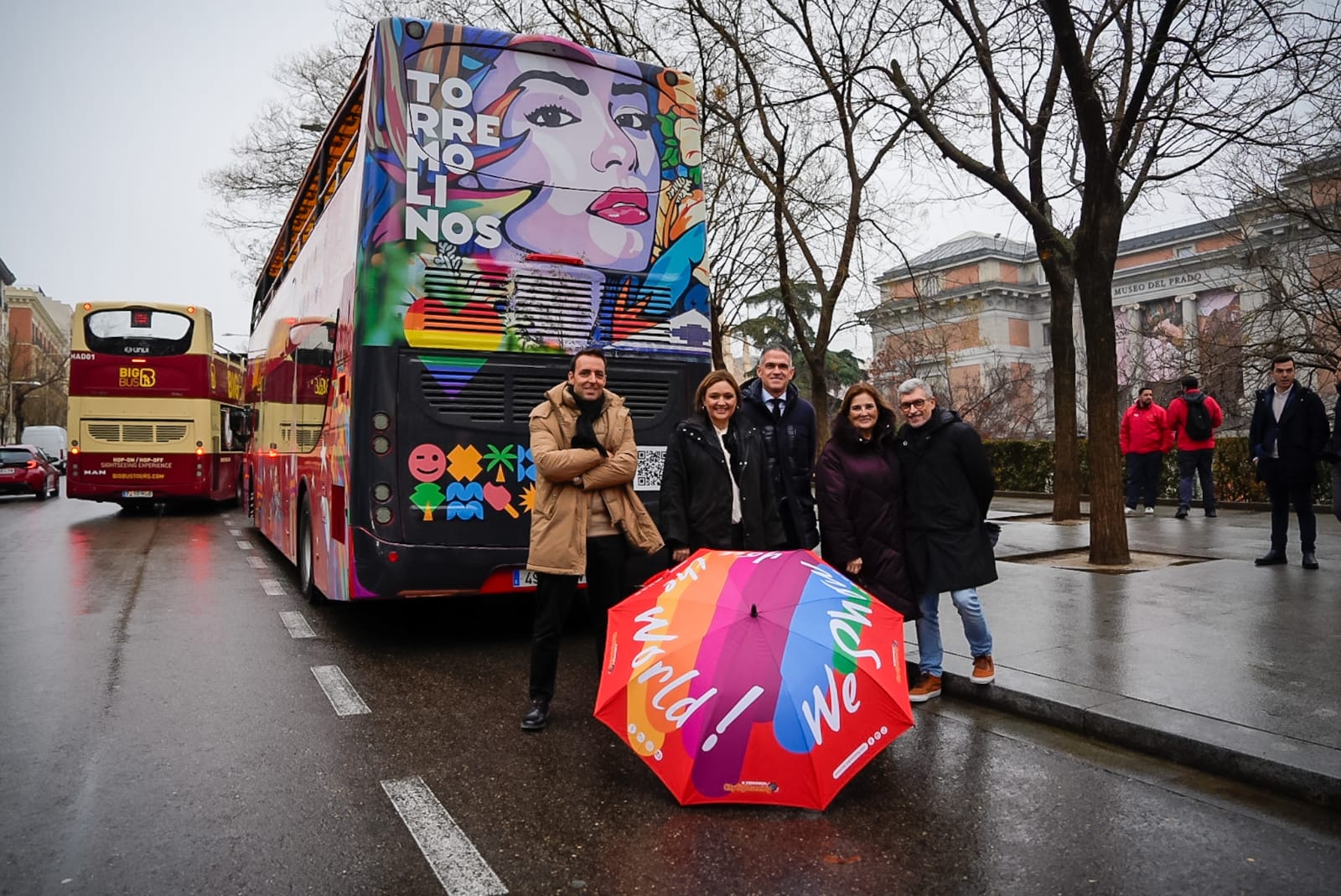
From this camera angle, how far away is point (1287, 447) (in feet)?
29.8

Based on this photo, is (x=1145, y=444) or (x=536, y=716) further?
(x=1145, y=444)

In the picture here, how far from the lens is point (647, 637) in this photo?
3934 millimetres

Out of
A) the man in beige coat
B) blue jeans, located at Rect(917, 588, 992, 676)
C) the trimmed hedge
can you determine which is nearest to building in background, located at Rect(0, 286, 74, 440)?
the trimmed hedge

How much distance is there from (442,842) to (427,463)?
3.30 metres

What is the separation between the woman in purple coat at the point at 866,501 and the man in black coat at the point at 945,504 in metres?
0.08

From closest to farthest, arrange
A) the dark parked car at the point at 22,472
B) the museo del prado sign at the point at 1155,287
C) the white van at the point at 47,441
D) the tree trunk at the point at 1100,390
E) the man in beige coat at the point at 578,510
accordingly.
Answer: the man in beige coat at the point at 578,510 < the tree trunk at the point at 1100,390 < the dark parked car at the point at 22,472 < the museo del prado sign at the point at 1155,287 < the white van at the point at 47,441

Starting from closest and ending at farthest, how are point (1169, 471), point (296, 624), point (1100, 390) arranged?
1. point (296, 624)
2. point (1100, 390)
3. point (1169, 471)

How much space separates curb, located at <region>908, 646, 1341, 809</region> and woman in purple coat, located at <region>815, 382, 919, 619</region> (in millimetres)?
696

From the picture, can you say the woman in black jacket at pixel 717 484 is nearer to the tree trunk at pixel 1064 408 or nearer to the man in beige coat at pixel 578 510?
the man in beige coat at pixel 578 510

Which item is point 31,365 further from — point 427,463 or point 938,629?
point 938,629

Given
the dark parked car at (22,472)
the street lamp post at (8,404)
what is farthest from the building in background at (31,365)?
the dark parked car at (22,472)

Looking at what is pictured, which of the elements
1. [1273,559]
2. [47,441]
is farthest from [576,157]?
[47,441]

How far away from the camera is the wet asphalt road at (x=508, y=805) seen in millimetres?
3398

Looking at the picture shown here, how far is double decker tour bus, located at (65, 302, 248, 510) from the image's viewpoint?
1897 cm
